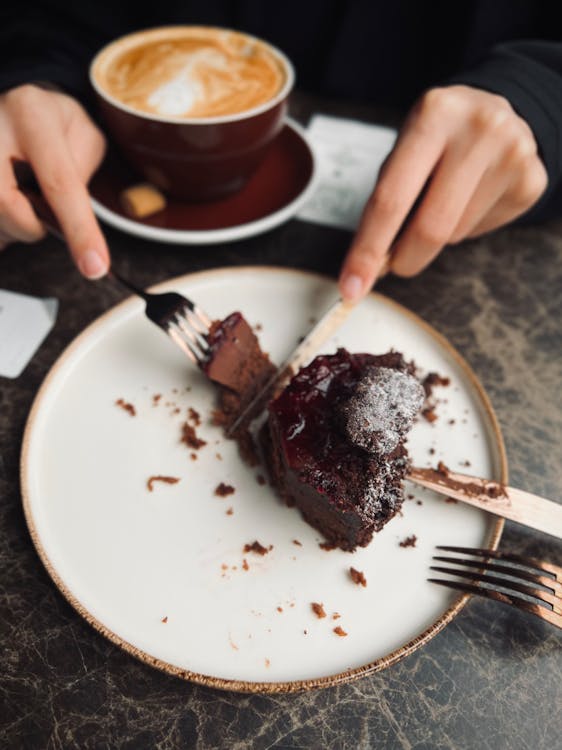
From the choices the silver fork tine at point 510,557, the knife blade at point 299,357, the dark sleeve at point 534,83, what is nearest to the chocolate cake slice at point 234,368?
the knife blade at point 299,357

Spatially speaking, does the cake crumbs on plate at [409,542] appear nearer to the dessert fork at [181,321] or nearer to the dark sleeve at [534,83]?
the dessert fork at [181,321]

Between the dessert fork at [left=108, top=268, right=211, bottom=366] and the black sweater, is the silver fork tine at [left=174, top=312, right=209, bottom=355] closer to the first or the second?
the dessert fork at [left=108, top=268, right=211, bottom=366]

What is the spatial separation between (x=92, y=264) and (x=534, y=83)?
3.89 ft

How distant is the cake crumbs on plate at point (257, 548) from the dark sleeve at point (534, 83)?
119 cm

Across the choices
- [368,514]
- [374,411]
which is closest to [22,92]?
[374,411]

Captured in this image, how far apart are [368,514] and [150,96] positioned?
1.15m

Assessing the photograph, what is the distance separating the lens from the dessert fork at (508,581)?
981 millimetres

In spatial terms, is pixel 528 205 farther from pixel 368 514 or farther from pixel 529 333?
pixel 368 514

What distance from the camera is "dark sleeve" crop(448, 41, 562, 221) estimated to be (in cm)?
147

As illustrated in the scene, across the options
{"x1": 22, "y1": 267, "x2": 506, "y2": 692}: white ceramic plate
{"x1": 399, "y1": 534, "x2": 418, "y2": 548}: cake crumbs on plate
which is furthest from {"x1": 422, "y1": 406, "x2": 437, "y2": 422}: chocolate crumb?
{"x1": 399, "y1": 534, "x2": 418, "y2": 548}: cake crumbs on plate

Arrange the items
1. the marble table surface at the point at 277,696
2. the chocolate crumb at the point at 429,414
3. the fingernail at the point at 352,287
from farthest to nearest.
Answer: the fingernail at the point at 352,287 < the chocolate crumb at the point at 429,414 < the marble table surface at the point at 277,696

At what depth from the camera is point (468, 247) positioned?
1766 millimetres

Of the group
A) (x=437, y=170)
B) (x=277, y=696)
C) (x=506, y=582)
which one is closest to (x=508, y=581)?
(x=506, y=582)

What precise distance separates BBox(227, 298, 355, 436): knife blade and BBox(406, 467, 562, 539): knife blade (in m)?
0.35
